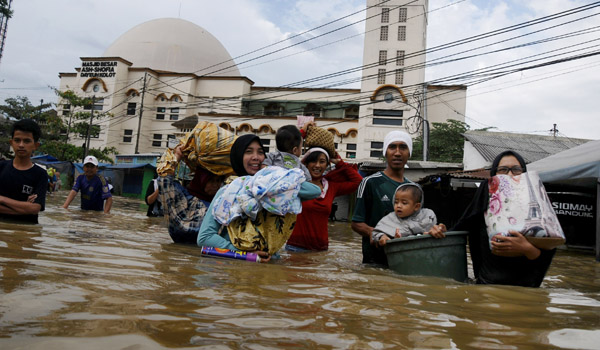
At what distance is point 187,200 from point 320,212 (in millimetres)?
1424

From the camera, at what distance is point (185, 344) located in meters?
1.51

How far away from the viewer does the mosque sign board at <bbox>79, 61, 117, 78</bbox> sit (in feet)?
156

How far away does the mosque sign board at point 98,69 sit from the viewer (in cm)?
4766

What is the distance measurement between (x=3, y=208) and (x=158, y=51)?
5068 centimetres

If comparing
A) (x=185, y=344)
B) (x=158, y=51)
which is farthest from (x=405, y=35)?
(x=185, y=344)

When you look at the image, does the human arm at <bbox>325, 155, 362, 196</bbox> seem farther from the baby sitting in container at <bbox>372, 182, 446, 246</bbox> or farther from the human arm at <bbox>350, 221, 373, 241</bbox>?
the baby sitting in container at <bbox>372, 182, 446, 246</bbox>

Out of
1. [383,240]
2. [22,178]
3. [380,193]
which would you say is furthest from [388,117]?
[383,240]

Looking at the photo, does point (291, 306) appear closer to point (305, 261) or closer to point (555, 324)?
point (555, 324)

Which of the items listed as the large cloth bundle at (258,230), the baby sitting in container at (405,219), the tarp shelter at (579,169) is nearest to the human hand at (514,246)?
the baby sitting in container at (405,219)

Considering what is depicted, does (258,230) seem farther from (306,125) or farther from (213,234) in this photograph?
(306,125)

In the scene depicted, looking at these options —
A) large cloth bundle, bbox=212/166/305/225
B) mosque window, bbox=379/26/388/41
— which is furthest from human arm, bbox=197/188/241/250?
mosque window, bbox=379/26/388/41

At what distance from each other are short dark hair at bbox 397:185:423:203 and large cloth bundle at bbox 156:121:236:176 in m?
1.85

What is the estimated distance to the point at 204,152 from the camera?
15.5 ft

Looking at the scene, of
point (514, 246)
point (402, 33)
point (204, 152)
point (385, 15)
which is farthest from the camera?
point (385, 15)
